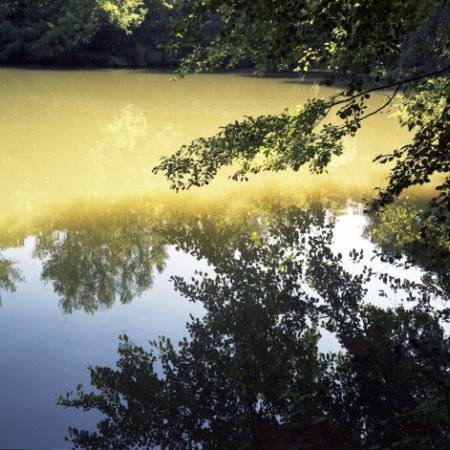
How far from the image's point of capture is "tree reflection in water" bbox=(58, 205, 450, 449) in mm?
3615

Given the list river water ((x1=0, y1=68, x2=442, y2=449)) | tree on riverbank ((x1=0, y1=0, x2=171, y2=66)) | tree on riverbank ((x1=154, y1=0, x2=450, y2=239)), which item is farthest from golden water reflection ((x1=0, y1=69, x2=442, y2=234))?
tree on riverbank ((x1=0, y1=0, x2=171, y2=66))

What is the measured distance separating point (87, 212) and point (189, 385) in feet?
14.4

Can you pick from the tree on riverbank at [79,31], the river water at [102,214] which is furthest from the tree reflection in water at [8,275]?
the tree on riverbank at [79,31]

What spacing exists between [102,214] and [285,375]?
177 inches

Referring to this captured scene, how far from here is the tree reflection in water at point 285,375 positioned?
3.62m

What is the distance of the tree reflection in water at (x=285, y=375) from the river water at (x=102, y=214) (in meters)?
0.41

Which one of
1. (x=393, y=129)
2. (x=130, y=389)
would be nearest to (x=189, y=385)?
(x=130, y=389)

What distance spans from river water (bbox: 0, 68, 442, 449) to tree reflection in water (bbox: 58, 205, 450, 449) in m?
0.41

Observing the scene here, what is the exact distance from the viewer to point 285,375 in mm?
4242

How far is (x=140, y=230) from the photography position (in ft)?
24.5

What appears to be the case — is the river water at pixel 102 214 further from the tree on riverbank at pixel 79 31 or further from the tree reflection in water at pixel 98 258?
the tree on riverbank at pixel 79 31

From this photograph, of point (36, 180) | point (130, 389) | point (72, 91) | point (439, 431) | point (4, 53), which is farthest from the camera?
point (4, 53)

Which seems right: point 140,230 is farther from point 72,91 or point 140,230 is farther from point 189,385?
point 72,91

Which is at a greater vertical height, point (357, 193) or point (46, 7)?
point (46, 7)
